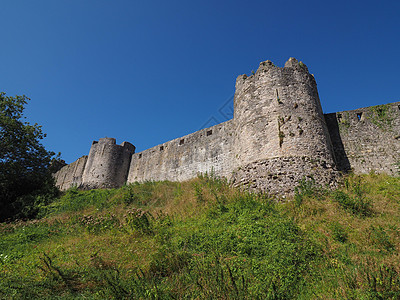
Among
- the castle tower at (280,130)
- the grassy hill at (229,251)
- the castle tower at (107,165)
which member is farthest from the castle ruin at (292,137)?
the castle tower at (107,165)

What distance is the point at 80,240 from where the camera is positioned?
6586mm

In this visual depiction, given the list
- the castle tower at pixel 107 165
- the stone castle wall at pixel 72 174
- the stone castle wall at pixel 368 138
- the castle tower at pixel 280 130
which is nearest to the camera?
the castle tower at pixel 280 130

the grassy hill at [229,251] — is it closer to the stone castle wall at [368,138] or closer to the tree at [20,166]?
the stone castle wall at [368,138]

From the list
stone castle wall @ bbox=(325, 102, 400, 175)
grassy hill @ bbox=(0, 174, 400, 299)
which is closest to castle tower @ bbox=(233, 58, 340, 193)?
grassy hill @ bbox=(0, 174, 400, 299)

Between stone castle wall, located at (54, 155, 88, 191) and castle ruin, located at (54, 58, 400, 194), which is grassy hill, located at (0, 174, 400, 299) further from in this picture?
stone castle wall, located at (54, 155, 88, 191)

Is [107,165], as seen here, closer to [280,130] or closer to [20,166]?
[20,166]

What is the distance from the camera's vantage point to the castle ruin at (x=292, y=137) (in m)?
8.41

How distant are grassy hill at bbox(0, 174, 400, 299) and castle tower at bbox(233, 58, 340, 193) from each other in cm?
88

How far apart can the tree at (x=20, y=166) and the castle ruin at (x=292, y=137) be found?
10611 mm

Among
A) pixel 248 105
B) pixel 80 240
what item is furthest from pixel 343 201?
pixel 80 240

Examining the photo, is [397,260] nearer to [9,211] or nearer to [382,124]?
[382,124]

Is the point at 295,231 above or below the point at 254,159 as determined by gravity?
below

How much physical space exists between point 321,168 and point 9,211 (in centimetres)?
1570

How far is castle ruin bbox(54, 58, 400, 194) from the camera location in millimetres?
8406
